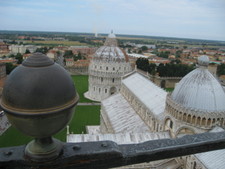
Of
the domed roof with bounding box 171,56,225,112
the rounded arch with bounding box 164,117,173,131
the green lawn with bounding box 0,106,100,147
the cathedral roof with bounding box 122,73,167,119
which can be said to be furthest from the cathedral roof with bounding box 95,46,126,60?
the domed roof with bounding box 171,56,225,112

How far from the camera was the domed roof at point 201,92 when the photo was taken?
1580cm

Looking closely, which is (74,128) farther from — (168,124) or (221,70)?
(221,70)

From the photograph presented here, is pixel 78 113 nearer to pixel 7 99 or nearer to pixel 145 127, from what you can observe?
pixel 145 127

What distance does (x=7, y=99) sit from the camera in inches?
80.0

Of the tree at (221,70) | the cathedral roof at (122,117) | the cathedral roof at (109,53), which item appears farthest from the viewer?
the tree at (221,70)

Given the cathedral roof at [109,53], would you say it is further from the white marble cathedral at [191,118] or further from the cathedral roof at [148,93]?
the white marble cathedral at [191,118]

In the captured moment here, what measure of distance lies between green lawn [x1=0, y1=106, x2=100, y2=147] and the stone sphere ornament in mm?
18085

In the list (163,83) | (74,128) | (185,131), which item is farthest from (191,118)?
(163,83)

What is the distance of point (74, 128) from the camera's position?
3092 cm

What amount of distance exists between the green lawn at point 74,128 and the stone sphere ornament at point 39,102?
18085mm

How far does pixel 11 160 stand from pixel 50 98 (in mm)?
721

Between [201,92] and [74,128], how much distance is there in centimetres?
2042

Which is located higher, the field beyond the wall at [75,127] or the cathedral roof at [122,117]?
the cathedral roof at [122,117]

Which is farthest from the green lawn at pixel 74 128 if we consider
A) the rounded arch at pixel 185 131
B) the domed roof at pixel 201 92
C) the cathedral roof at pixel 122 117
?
the domed roof at pixel 201 92
